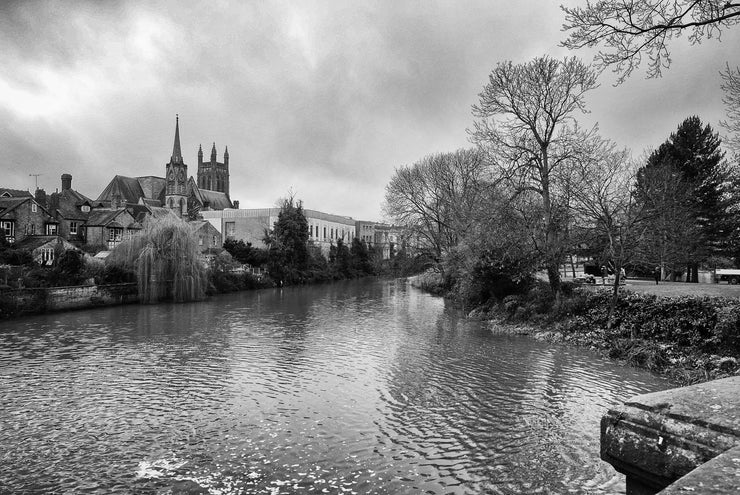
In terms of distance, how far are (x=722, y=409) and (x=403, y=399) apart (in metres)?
7.80

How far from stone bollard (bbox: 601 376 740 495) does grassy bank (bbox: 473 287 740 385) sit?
993cm

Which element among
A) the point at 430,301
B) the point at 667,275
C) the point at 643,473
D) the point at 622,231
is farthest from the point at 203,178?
the point at 643,473

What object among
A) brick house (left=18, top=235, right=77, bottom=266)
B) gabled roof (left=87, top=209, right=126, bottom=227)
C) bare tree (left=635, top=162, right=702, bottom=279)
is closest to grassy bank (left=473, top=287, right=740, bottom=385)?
bare tree (left=635, top=162, right=702, bottom=279)

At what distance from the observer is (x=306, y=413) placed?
9.30m

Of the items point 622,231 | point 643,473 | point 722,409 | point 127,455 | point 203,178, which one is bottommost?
point 127,455

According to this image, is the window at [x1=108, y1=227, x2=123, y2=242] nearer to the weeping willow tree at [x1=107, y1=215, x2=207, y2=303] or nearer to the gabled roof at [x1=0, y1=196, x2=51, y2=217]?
the gabled roof at [x1=0, y1=196, x2=51, y2=217]

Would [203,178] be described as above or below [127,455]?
above

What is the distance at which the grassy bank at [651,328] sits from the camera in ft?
39.9

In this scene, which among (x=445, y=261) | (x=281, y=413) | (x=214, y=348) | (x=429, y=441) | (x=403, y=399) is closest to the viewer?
(x=429, y=441)

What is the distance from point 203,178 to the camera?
121750mm

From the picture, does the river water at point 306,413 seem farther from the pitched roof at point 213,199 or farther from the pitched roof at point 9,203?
the pitched roof at point 213,199

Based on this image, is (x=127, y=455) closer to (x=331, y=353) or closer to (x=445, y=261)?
(x=331, y=353)

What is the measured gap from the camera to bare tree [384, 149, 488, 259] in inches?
1586

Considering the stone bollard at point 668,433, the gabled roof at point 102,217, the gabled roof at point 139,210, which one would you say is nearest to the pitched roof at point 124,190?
the gabled roof at point 139,210
